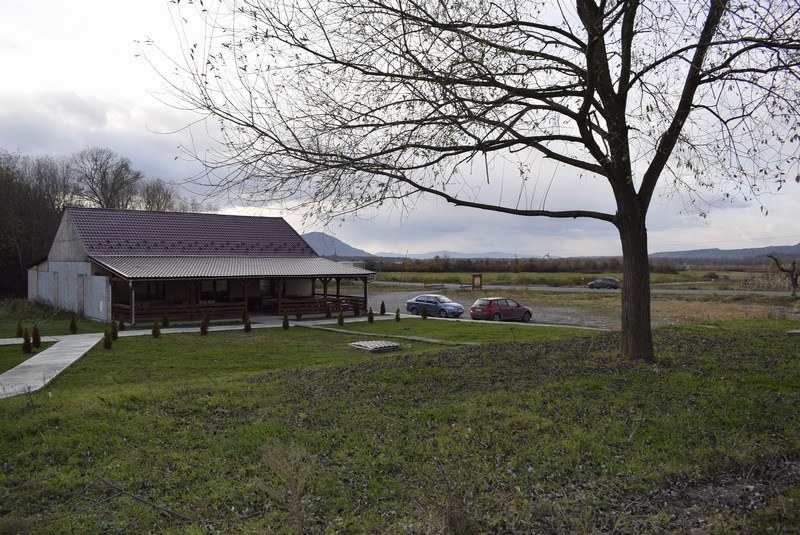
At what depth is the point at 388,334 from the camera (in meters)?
21.9

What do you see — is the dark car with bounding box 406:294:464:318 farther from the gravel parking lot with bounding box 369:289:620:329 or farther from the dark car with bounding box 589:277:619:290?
the dark car with bounding box 589:277:619:290

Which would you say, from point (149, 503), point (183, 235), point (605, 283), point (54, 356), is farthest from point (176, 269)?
point (605, 283)

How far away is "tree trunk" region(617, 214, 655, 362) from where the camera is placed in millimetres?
9047

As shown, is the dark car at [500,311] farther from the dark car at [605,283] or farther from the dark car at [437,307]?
the dark car at [605,283]

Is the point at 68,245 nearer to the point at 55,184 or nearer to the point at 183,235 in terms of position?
the point at 183,235

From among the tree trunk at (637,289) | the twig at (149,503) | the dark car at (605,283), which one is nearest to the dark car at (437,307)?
the tree trunk at (637,289)

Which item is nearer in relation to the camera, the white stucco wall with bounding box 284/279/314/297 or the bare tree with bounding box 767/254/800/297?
the white stucco wall with bounding box 284/279/314/297

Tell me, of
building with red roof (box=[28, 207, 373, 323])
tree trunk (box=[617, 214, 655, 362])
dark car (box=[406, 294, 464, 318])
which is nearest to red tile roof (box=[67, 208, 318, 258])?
building with red roof (box=[28, 207, 373, 323])

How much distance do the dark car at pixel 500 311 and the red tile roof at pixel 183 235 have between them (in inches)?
491

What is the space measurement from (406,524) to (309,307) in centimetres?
2661

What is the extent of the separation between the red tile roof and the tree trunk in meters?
26.1

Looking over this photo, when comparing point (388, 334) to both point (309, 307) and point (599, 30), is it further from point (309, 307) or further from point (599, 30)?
point (599, 30)

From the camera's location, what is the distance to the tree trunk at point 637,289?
9047mm

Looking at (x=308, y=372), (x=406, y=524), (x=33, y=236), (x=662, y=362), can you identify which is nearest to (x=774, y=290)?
(x=662, y=362)
